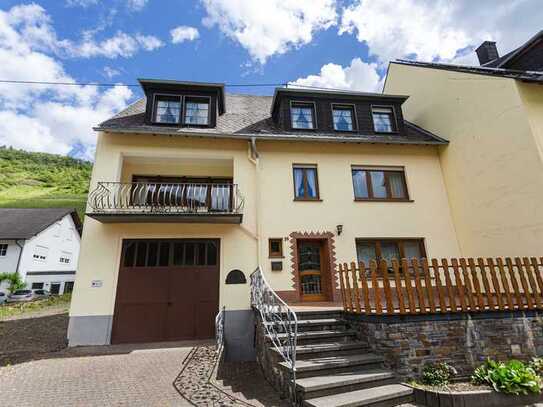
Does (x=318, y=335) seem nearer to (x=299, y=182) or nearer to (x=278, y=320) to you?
(x=278, y=320)

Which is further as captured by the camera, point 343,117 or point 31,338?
point 343,117

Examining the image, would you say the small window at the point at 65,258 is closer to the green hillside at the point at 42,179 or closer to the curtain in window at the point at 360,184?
the green hillside at the point at 42,179

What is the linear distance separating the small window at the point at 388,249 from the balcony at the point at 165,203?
436cm

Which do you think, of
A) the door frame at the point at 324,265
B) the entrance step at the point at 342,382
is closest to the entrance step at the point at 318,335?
the entrance step at the point at 342,382

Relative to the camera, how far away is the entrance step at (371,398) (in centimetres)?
359

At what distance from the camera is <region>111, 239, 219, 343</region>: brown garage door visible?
7559mm

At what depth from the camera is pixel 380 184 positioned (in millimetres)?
9719

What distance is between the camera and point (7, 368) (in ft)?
17.3

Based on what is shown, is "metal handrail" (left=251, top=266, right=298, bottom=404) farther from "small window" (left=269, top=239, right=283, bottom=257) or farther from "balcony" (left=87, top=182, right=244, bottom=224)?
"balcony" (left=87, top=182, right=244, bottom=224)

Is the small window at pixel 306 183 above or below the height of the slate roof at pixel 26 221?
below

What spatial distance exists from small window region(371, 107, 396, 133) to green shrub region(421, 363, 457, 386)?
27.9ft

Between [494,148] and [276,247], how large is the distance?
7504 mm

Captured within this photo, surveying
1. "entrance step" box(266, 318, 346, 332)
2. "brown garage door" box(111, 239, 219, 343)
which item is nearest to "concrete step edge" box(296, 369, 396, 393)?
"entrance step" box(266, 318, 346, 332)

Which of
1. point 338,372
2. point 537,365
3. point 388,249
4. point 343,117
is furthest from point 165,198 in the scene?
point 537,365
